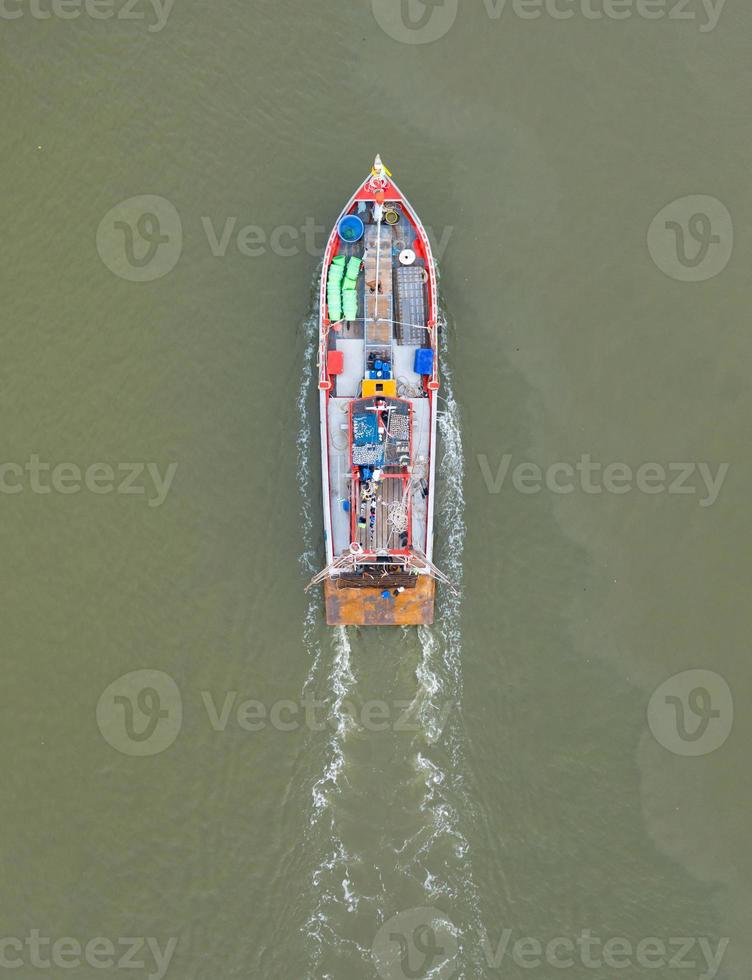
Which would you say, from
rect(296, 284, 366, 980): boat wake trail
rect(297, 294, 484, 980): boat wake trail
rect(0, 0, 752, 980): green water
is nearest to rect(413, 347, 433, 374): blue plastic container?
rect(0, 0, 752, 980): green water

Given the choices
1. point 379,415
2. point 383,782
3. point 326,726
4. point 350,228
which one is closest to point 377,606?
point 326,726

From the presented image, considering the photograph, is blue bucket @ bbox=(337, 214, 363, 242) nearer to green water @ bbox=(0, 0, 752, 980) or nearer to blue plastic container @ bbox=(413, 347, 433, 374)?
green water @ bbox=(0, 0, 752, 980)

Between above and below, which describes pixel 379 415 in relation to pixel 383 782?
above

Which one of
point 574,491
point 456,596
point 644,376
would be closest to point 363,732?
point 456,596

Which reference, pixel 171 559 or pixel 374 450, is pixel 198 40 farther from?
pixel 171 559

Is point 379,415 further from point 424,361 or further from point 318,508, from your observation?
point 318,508

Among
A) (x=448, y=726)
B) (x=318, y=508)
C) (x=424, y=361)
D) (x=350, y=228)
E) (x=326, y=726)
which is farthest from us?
(x=318, y=508)

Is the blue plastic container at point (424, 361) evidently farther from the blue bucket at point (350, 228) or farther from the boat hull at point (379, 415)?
the blue bucket at point (350, 228)
